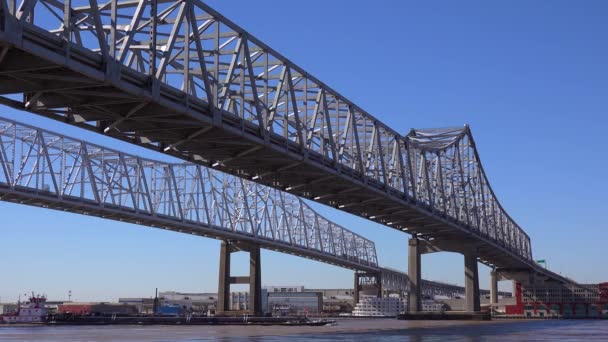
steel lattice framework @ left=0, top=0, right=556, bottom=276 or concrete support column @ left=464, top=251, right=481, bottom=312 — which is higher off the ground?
steel lattice framework @ left=0, top=0, right=556, bottom=276

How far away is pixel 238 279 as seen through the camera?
135625mm

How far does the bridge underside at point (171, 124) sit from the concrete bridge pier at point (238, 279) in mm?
58428

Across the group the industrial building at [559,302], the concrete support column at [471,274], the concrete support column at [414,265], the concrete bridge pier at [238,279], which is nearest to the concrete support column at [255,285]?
the concrete bridge pier at [238,279]

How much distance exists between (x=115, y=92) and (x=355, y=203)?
42297mm

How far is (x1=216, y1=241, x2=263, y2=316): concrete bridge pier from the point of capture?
5202 inches

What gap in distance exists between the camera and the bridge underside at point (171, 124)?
34875 millimetres

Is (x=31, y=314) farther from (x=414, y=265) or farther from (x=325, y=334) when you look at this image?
(x=325, y=334)

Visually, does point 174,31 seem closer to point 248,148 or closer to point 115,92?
point 115,92

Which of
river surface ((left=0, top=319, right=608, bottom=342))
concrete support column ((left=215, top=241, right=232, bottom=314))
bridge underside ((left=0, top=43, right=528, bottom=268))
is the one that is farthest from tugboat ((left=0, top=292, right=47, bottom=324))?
bridge underside ((left=0, top=43, right=528, bottom=268))

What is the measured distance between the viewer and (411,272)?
359 feet

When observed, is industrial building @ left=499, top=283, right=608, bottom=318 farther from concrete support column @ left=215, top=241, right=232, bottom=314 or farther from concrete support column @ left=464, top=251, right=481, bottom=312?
concrete support column @ left=215, top=241, right=232, bottom=314

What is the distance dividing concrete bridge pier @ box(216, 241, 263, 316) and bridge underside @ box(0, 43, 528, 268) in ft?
192

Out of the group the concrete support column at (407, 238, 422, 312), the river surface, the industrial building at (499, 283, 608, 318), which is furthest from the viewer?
the industrial building at (499, 283, 608, 318)

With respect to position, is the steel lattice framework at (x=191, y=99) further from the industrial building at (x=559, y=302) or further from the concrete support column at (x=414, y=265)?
the industrial building at (x=559, y=302)
